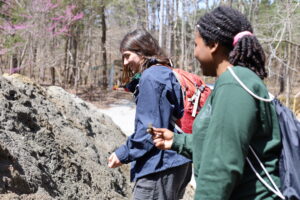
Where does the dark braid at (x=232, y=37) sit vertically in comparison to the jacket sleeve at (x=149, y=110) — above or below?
above

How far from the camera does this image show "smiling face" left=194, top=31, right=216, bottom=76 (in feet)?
5.89

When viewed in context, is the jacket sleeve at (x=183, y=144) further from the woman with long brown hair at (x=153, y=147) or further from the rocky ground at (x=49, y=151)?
the rocky ground at (x=49, y=151)

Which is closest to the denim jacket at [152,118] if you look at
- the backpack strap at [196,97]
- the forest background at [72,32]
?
the backpack strap at [196,97]

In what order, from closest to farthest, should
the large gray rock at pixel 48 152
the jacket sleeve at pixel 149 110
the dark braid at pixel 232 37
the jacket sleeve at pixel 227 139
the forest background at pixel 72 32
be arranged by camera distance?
the jacket sleeve at pixel 227 139 < the dark braid at pixel 232 37 < the jacket sleeve at pixel 149 110 < the large gray rock at pixel 48 152 < the forest background at pixel 72 32

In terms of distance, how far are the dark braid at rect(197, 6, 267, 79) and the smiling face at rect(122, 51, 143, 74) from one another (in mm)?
1036

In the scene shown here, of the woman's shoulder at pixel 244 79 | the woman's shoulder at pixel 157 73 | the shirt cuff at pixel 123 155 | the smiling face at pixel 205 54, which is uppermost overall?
the smiling face at pixel 205 54

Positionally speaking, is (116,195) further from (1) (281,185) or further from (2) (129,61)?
(1) (281,185)

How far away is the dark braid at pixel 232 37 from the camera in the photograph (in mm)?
1699

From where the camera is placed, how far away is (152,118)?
2512mm

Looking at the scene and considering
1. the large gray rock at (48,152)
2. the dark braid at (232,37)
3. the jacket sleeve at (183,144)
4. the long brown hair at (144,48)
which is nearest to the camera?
the dark braid at (232,37)

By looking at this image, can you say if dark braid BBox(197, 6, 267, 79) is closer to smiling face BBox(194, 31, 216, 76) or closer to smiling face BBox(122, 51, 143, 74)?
smiling face BBox(194, 31, 216, 76)

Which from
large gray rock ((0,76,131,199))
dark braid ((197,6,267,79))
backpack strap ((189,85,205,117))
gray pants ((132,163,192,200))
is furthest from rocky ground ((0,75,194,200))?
dark braid ((197,6,267,79))

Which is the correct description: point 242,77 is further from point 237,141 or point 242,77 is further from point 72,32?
point 72,32

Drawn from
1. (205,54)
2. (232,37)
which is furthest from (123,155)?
(232,37)
